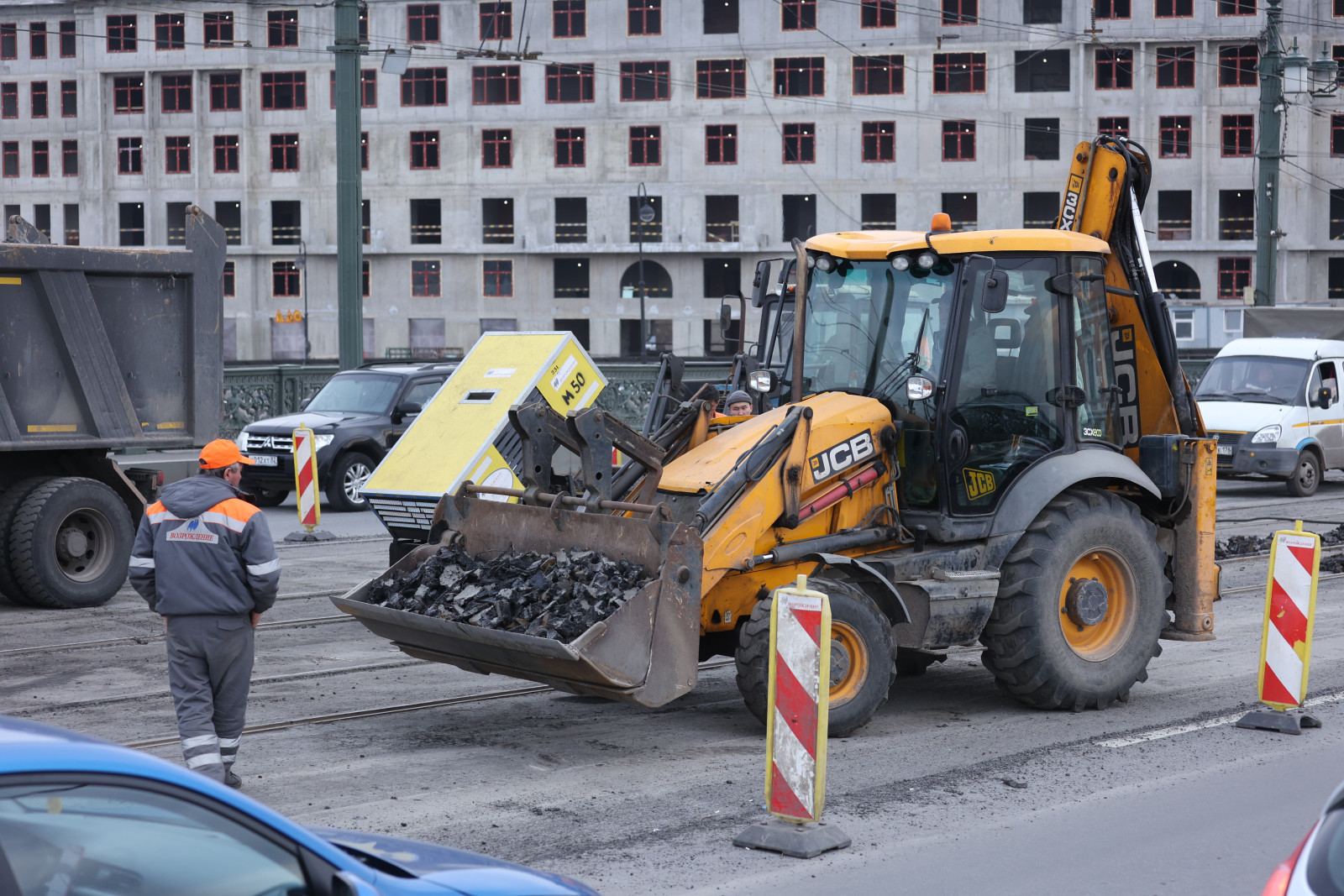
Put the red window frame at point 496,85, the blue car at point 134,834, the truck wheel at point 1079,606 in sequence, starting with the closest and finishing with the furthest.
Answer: the blue car at point 134,834 < the truck wheel at point 1079,606 < the red window frame at point 496,85

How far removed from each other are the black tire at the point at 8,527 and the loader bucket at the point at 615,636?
5.81 meters

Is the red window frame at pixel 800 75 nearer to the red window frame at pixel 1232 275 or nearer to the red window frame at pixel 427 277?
the red window frame at pixel 427 277

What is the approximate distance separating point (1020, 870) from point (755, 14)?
196 feet

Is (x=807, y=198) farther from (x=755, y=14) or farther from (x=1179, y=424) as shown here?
(x=1179, y=424)

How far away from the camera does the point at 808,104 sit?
62.2 m

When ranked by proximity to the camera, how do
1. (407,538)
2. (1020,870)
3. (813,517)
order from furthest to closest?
(407,538) < (813,517) < (1020,870)

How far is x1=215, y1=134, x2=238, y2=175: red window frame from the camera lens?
66.4 metres

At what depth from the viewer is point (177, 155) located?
6712 cm

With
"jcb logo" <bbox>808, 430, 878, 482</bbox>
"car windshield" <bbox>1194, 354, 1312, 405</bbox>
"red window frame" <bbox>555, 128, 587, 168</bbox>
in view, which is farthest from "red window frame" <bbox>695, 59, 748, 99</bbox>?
"jcb logo" <bbox>808, 430, 878, 482</bbox>

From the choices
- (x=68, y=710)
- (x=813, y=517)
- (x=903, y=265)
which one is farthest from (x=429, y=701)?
(x=903, y=265)

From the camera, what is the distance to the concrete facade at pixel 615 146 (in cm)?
6112

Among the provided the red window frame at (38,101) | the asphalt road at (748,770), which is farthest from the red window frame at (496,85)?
the asphalt road at (748,770)

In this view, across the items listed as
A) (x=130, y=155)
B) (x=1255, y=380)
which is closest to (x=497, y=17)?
(x=130, y=155)

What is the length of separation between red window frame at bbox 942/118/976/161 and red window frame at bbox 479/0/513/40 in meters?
18.9
